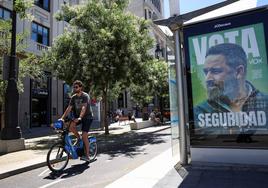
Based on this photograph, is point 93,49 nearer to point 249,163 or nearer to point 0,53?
point 0,53

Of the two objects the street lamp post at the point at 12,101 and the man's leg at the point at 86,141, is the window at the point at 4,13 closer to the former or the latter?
the street lamp post at the point at 12,101

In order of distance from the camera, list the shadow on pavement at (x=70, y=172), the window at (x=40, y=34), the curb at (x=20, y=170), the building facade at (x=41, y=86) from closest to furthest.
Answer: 1. the shadow on pavement at (x=70, y=172)
2. the curb at (x=20, y=170)
3. the building facade at (x=41, y=86)
4. the window at (x=40, y=34)

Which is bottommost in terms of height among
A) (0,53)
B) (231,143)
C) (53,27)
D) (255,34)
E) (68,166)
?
(68,166)

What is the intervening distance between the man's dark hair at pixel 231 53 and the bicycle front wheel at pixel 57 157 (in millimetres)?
4095

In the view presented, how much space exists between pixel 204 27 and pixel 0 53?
9.66m

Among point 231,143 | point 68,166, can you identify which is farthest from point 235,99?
point 68,166

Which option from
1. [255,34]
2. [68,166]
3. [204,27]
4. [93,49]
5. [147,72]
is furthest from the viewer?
[147,72]

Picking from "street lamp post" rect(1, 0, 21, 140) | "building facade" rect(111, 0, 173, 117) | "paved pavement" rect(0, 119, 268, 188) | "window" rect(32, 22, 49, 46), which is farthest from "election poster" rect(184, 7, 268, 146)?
"building facade" rect(111, 0, 173, 117)

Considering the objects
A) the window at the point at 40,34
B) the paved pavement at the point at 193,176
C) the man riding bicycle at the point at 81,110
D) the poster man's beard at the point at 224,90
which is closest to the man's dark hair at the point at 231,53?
the poster man's beard at the point at 224,90

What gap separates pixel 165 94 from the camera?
3094 cm

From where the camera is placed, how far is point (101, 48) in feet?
45.8

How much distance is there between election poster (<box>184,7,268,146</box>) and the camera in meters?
5.84

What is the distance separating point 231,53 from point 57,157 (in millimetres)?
4511

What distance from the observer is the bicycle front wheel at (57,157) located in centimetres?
689
